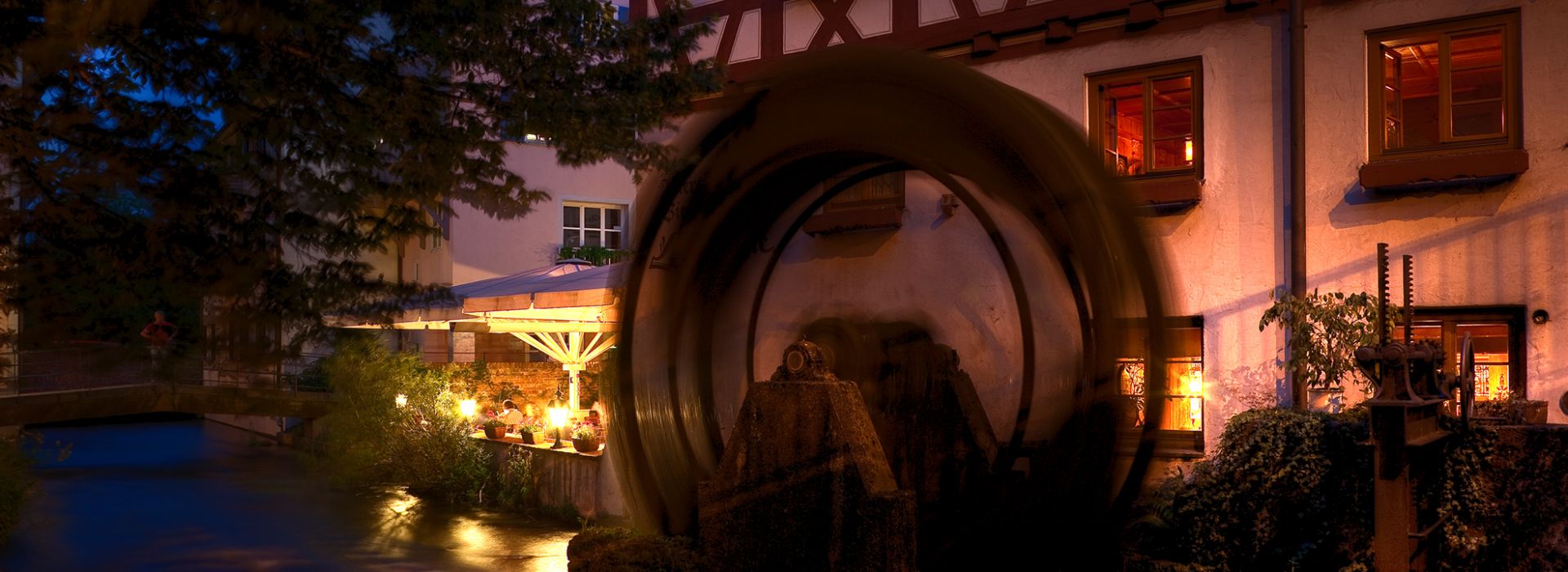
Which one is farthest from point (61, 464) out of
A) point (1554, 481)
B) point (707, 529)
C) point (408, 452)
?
point (1554, 481)

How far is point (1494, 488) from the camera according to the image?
4.95 meters

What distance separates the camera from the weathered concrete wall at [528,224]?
2184 cm

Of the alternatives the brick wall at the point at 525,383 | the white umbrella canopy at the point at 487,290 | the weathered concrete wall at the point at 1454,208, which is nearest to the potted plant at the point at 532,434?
the white umbrella canopy at the point at 487,290

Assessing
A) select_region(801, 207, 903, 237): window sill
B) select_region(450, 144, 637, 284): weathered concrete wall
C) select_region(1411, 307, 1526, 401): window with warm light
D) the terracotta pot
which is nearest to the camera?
select_region(801, 207, 903, 237): window sill

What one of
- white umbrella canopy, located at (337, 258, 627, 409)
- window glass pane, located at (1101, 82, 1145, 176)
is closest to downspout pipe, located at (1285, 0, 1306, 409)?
window glass pane, located at (1101, 82, 1145, 176)

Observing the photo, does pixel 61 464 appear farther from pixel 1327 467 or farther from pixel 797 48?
pixel 1327 467

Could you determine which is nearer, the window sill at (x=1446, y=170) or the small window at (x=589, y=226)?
the window sill at (x=1446, y=170)

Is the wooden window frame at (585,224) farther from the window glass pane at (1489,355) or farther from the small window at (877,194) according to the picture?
the window glass pane at (1489,355)

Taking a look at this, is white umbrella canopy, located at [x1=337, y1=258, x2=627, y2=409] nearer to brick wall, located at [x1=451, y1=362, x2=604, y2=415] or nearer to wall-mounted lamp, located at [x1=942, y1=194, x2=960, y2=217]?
brick wall, located at [x1=451, y1=362, x2=604, y2=415]

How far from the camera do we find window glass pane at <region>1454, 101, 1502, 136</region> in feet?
29.6

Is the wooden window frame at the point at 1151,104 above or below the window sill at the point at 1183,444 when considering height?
above

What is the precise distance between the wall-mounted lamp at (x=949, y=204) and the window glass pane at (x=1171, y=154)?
183cm

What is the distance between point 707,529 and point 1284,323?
5052mm

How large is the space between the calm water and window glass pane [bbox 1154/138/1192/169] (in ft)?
17.3
